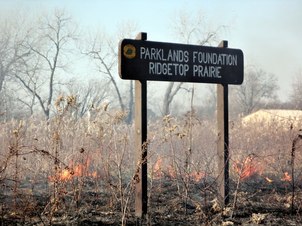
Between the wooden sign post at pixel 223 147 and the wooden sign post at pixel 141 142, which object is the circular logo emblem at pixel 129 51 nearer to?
the wooden sign post at pixel 141 142

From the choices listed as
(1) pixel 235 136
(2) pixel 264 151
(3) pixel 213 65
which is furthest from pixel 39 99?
(3) pixel 213 65

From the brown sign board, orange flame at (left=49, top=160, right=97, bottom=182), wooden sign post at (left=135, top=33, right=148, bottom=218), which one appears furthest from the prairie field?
the brown sign board

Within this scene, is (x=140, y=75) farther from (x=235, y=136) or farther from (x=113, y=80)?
(x=113, y=80)

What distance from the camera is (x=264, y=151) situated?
15.6 metres

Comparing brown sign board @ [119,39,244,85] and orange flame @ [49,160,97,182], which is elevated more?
brown sign board @ [119,39,244,85]

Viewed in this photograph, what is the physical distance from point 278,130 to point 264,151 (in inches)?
126

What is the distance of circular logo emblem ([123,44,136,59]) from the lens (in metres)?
5.95

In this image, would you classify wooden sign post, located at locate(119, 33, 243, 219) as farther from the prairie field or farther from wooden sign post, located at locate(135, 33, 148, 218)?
the prairie field

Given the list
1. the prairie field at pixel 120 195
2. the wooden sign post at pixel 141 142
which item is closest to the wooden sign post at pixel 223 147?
the prairie field at pixel 120 195

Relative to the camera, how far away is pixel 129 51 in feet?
19.7

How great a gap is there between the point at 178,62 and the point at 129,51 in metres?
0.90

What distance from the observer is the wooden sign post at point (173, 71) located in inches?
232

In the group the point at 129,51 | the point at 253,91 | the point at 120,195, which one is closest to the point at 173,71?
the point at 129,51

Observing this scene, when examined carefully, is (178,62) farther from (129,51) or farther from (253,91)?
(253,91)
